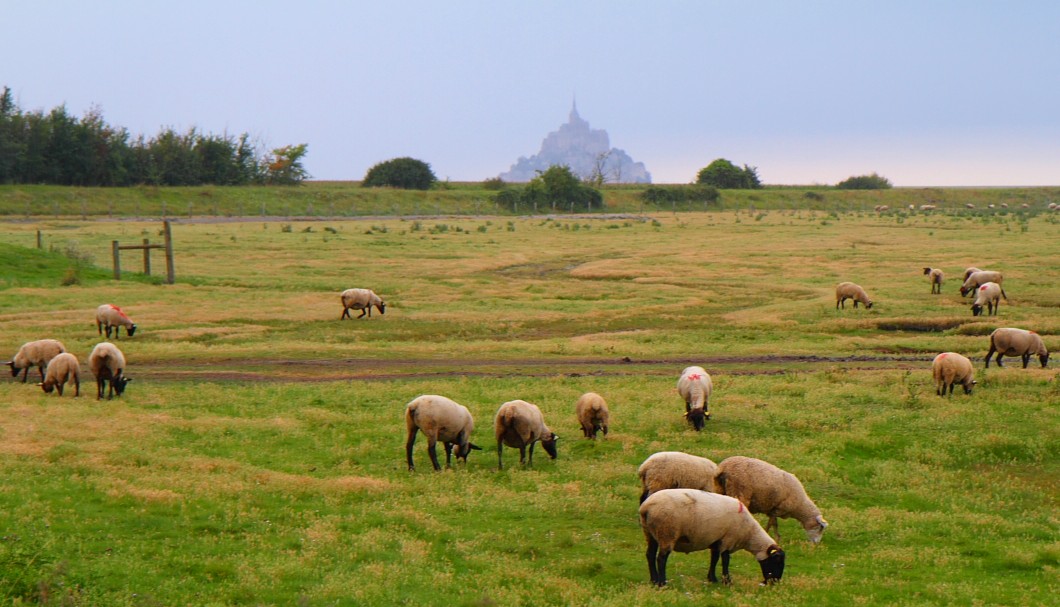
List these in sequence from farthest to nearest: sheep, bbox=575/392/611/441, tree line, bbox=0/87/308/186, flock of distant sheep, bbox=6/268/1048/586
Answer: tree line, bbox=0/87/308/186, sheep, bbox=575/392/611/441, flock of distant sheep, bbox=6/268/1048/586

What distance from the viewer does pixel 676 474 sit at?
601 inches

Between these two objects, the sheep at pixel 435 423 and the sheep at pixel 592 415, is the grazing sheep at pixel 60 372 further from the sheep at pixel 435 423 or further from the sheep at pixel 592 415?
the sheep at pixel 592 415

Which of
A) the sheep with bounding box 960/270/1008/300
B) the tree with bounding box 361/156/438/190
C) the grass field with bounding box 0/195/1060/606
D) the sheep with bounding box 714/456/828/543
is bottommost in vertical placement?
the grass field with bounding box 0/195/1060/606

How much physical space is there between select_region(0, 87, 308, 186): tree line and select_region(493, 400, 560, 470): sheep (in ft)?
A: 330

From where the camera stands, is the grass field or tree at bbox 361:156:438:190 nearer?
the grass field

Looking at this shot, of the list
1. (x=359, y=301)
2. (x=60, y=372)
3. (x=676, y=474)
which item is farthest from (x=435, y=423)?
(x=359, y=301)

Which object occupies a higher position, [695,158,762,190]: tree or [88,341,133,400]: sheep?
[695,158,762,190]: tree

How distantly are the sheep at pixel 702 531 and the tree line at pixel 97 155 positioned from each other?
352ft

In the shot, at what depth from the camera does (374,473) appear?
18500 mm

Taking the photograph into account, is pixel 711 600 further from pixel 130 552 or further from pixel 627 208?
pixel 627 208

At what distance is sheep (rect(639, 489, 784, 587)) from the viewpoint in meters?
12.8

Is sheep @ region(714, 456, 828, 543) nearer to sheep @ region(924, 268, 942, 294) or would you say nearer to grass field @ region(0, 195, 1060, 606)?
grass field @ region(0, 195, 1060, 606)

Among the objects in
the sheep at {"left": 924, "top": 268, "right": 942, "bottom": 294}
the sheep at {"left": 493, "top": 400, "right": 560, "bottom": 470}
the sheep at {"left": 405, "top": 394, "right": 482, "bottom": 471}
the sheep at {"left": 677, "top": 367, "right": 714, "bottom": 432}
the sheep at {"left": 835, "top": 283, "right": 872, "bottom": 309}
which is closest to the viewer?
the sheep at {"left": 405, "top": 394, "right": 482, "bottom": 471}

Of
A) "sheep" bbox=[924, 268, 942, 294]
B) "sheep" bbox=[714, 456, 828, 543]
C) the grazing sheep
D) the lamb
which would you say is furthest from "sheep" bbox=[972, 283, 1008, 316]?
the lamb
